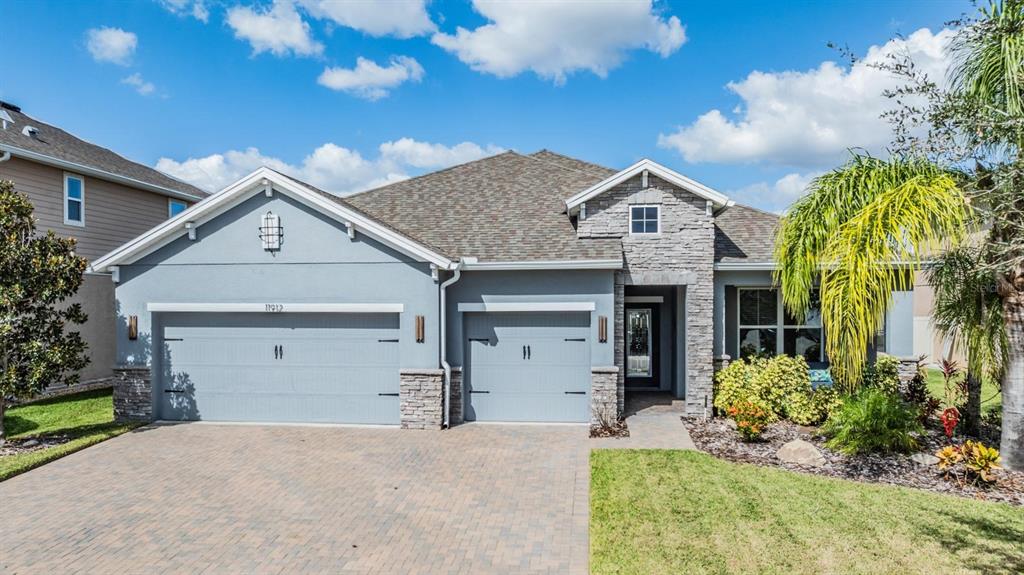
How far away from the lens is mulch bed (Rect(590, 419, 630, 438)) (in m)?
10.8

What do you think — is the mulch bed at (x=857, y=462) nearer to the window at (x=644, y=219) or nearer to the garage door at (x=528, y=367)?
the garage door at (x=528, y=367)

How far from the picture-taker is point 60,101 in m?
16.8

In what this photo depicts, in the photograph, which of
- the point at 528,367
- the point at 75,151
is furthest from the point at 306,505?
the point at 75,151

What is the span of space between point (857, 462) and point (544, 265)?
6.26m

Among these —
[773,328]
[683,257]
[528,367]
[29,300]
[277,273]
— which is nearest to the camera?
[29,300]

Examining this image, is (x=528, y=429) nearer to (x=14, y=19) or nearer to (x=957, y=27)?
(x=957, y=27)

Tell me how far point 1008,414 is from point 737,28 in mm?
11799

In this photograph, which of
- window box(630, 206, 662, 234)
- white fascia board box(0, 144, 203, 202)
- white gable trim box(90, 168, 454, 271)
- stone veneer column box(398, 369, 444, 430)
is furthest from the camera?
white fascia board box(0, 144, 203, 202)

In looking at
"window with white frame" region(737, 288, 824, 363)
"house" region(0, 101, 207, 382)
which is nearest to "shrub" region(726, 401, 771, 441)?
"window with white frame" region(737, 288, 824, 363)

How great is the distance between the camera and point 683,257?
40.7 feet

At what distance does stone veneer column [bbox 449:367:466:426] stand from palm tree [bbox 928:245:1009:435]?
27.8 ft

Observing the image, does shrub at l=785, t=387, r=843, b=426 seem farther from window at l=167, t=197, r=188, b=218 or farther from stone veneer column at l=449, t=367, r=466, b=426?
window at l=167, t=197, r=188, b=218

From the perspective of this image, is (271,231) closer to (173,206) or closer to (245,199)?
(245,199)

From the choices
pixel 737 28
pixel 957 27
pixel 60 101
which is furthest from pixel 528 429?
pixel 60 101
